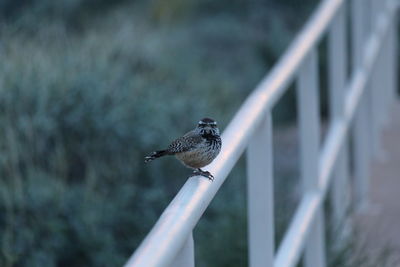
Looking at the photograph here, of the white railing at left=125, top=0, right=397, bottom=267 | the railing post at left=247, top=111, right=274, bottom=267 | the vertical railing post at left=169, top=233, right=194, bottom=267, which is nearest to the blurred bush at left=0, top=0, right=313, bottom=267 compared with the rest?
the white railing at left=125, top=0, right=397, bottom=267

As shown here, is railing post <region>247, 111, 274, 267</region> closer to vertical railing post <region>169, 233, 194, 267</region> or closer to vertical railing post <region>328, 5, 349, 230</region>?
vertical railing post <region>169, 233, 194, 267</region>

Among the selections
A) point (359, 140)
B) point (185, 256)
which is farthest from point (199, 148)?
point (359, 140)

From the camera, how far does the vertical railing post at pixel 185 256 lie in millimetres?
1651

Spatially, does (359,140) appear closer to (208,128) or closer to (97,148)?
(97,148)

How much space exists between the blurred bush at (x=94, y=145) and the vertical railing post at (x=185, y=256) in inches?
96.0

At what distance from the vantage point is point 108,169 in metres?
5.44

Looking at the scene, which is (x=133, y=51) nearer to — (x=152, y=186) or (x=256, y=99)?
(x=152, y=186)

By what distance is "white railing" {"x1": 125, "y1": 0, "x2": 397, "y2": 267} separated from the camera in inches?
66.6

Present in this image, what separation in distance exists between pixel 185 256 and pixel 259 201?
956mm

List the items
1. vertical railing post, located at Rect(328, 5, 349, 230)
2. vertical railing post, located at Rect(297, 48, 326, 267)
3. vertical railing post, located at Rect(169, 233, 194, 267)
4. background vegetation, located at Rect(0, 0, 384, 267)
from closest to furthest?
vertical railing post, located at Rect(169, 233, 194, 267)
vertical railing post, located at Rect(297, 48, 326, 267)
vertical railing post, located at Rect(328, 5, 349, 230)
background vegetation, located at Rect(0, 0, 384, 267)

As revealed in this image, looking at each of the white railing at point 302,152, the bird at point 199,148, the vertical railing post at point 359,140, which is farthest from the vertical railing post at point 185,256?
the vertical railing post at point 359,140

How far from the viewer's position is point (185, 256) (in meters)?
1.68

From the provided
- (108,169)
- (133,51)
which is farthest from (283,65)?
(133,51)

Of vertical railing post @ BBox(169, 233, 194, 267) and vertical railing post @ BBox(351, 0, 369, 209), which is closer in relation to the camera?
vertical railing post @ BBox(169, 233, 194, 267)
